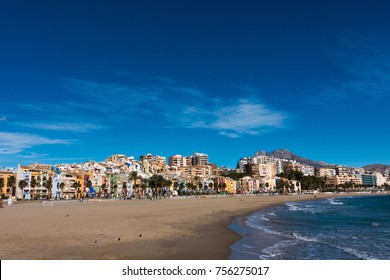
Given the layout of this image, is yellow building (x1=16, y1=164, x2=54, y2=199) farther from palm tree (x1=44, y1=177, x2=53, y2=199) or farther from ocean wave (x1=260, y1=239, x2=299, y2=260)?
ocean wave (x1=260, y1=239, x2=299, y2=260)

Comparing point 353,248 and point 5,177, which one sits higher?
point 5,177

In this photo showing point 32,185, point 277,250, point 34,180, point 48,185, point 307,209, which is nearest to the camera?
point 277,250

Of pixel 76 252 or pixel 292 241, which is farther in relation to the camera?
pixel 292 241

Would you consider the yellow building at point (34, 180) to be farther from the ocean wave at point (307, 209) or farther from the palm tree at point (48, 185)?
the ocean wave at point (307, 209)

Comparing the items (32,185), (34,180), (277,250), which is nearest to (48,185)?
(34,180)

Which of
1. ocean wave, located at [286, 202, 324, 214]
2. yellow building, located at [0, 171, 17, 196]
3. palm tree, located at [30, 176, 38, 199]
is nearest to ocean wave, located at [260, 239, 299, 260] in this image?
ocean wave, located at [286, 202, 324, 214]

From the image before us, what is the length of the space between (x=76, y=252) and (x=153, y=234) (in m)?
6.38

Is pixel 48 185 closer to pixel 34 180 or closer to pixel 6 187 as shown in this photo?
pixel 34 180

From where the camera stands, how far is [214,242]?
55.9ft

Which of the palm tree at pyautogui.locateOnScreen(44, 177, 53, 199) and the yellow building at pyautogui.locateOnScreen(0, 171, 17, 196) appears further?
the yellow building at pyautogui.locateOnScreen(0, 171, 17, 196)
